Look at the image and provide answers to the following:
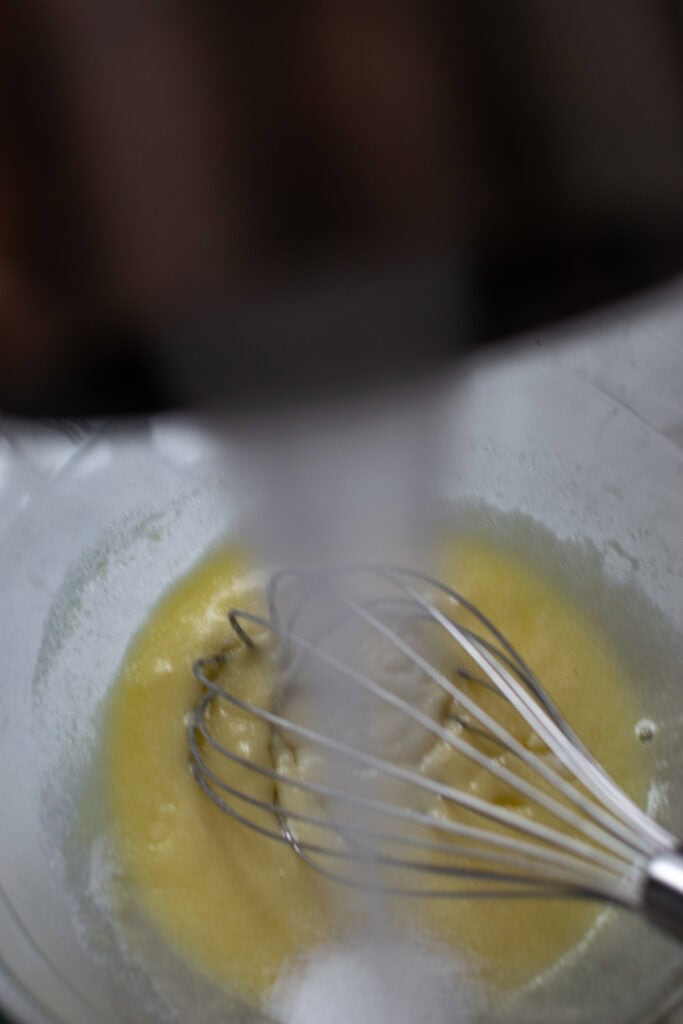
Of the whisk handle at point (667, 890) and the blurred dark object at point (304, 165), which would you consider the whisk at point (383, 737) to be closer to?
the whisk handle at point (667, 890)

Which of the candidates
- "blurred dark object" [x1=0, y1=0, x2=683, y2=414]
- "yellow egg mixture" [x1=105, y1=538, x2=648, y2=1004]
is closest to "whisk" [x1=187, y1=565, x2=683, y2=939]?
"yellow egg mixture" [x1=105, y1=538, x2=648, y2=1004]

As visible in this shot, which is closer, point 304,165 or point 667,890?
point 304,165

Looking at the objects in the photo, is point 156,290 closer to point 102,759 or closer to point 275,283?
point 275,283

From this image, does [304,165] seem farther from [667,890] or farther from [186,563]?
[186,563]

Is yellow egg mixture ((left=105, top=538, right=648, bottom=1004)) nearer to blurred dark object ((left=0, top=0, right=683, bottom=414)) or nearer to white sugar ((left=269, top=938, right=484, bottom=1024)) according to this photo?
white sugar ((left=269, top=938, right=484, bottom=1024))

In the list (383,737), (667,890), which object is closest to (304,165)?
(667,890)

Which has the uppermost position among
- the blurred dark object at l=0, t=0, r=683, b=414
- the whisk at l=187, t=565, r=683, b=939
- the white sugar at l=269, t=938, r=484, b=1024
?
the blurred dark object at l=0, t=0, r=683, b=414
